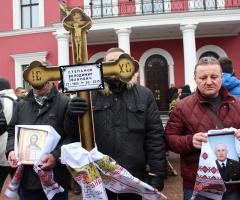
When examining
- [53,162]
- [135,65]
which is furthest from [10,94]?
[135,65]

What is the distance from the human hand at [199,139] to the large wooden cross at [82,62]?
66 cm

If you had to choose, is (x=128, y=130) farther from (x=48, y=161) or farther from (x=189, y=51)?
(x=189, y=51)

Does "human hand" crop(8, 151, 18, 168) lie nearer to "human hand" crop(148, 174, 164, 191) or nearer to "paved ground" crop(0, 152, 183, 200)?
"human hand" crop(148, 174, 164, 191)

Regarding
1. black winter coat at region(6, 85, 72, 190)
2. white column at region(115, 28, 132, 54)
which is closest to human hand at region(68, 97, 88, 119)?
black winter coat at region(6, 85, 72, 190)

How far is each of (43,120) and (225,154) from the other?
5.02 ft

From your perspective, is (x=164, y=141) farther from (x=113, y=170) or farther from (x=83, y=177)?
(x=83, y=177)

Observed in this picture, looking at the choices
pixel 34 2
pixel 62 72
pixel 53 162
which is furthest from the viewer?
pixel 34 2

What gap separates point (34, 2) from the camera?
645 inches

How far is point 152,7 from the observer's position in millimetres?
14500

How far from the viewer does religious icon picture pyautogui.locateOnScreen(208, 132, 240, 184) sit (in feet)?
7.00

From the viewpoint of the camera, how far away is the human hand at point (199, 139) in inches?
83.7

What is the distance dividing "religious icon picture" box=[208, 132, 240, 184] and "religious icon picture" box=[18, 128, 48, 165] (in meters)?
1.35

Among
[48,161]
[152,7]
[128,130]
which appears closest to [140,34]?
[152,7]

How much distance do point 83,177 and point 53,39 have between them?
14628mm
